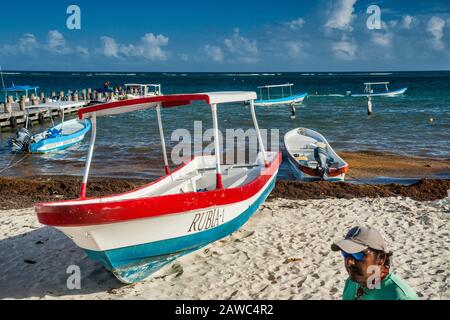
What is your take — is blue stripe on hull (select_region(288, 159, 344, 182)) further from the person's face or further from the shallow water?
the person's face

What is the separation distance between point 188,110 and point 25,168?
87.8 ft

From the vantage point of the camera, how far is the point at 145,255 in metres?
7.32

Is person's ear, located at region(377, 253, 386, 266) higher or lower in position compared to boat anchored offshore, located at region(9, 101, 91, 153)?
higher

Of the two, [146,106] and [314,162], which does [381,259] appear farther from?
[314,162]

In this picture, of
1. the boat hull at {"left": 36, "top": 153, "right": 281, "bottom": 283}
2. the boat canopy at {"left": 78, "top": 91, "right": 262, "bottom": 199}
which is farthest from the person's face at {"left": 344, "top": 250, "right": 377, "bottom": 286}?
the boat canopy at {"left": 78, "top": 91, "right": 262, "bottom": 199}

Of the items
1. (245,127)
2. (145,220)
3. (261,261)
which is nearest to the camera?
(145,220)

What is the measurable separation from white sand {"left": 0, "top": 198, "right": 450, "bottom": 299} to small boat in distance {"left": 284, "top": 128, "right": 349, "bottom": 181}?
397cm

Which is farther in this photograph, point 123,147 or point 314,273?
point 123,147

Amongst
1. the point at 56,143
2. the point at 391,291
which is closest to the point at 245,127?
the point at 56,143

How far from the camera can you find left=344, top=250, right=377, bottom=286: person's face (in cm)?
339

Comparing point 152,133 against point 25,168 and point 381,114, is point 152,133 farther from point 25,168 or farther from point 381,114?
point 381,114

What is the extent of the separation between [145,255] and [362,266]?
14.8 ft
